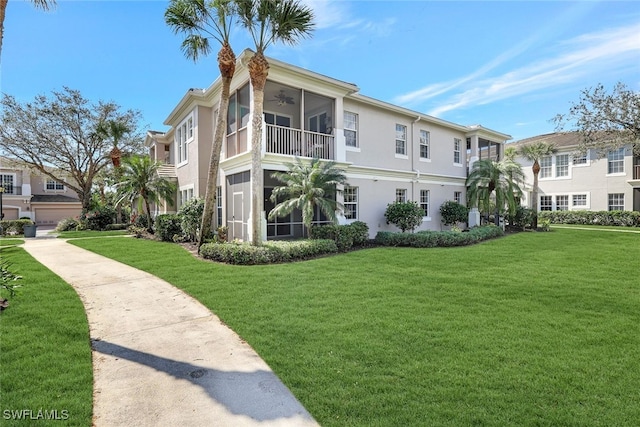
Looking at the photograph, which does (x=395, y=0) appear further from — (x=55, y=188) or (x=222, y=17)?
(x=55, y=188)

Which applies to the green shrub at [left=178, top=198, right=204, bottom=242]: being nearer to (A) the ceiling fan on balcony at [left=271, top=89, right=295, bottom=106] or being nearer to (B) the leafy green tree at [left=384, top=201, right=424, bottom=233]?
(A) the ceiling fan on balcony at [left=271, top=89, right=295, bottom=106]

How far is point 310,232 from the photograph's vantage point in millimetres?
13023

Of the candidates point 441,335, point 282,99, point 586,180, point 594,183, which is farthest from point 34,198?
point 594,183

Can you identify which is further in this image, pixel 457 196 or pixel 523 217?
pixel 457 196

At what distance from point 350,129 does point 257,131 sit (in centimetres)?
637

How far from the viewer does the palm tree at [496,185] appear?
18.5 metres

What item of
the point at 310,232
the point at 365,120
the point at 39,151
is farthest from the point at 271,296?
the point at 39,151

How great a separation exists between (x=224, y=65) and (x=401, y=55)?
21.1 feet

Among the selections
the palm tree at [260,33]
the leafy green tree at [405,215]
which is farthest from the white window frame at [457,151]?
the palm tree at [260,33]

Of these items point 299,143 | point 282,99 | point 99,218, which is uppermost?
point 282,99

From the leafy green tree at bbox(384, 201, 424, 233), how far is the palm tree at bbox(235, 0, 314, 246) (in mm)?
7461

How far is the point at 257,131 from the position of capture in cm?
1109

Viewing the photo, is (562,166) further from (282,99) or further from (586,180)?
(282,99)

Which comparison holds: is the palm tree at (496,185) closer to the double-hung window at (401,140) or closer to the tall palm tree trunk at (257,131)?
the double-hung window at (401,140)
